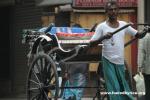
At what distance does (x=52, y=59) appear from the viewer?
26.0ft

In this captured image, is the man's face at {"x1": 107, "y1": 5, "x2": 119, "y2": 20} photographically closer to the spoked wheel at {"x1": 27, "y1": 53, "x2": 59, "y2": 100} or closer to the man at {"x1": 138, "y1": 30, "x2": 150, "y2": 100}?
the spoked wheel at {"x1": 27, "y1": 53, "x2": 59, "y2": 100}

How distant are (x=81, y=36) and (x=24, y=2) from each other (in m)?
9.96

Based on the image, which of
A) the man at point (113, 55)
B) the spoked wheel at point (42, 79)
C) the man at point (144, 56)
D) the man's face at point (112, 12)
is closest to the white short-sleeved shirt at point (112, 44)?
the man at point (113, 55)

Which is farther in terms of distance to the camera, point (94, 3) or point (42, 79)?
point (94, 3)

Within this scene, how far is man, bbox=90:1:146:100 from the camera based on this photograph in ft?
24.9

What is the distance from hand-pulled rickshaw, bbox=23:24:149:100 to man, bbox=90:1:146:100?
0.29 m

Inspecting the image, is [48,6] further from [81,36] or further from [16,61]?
[81,36]

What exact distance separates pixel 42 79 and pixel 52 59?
0.44m

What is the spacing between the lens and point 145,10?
14680mm

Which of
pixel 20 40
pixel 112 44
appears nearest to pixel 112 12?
pixel 112 44

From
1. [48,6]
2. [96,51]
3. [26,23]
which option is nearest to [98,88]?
[96,51]

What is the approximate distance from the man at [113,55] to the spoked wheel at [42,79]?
689 mm

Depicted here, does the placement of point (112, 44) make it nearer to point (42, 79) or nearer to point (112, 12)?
point (112, 12)

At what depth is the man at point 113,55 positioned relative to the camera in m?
7.60
